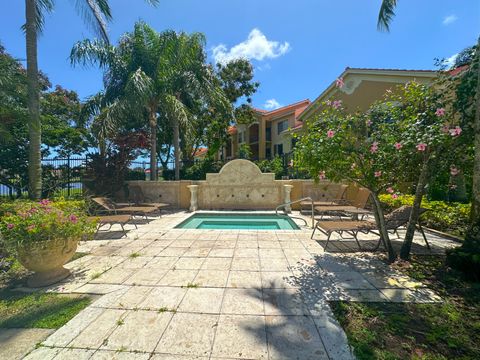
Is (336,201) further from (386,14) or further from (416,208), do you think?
(386,14)

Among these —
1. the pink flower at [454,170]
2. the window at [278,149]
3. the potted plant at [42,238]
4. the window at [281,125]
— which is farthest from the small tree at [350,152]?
the window at [278,149]

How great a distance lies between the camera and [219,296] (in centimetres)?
337

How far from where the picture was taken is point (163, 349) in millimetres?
2340

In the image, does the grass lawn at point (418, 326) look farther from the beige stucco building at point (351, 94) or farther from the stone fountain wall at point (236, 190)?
the stone fountain wall at point (236, 190)

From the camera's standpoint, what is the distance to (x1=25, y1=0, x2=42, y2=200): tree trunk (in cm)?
757

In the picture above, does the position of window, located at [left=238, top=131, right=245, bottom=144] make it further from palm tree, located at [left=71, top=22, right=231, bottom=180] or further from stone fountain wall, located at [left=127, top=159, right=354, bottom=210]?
stone fountain wall, located at [left=127, top=159, right=354, bottom=210]

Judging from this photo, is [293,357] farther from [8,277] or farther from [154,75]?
[154,75]

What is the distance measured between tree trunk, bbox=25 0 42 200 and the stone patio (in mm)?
3832

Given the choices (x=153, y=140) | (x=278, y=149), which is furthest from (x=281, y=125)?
(x=153, y=140)

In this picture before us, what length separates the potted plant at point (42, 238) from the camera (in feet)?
12.0

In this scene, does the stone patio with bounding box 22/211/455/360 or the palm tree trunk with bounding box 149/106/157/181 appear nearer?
the stone patio with bounding box 22/211/455/360

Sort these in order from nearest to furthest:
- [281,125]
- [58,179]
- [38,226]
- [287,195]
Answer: [38,226]
[287,195]
[58,179]
[281,125]

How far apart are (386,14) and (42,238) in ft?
37.8

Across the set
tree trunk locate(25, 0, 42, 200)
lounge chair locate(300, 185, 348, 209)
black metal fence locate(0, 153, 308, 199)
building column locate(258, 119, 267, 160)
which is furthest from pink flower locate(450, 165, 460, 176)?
building column locate(258, 119, 267, 160)
